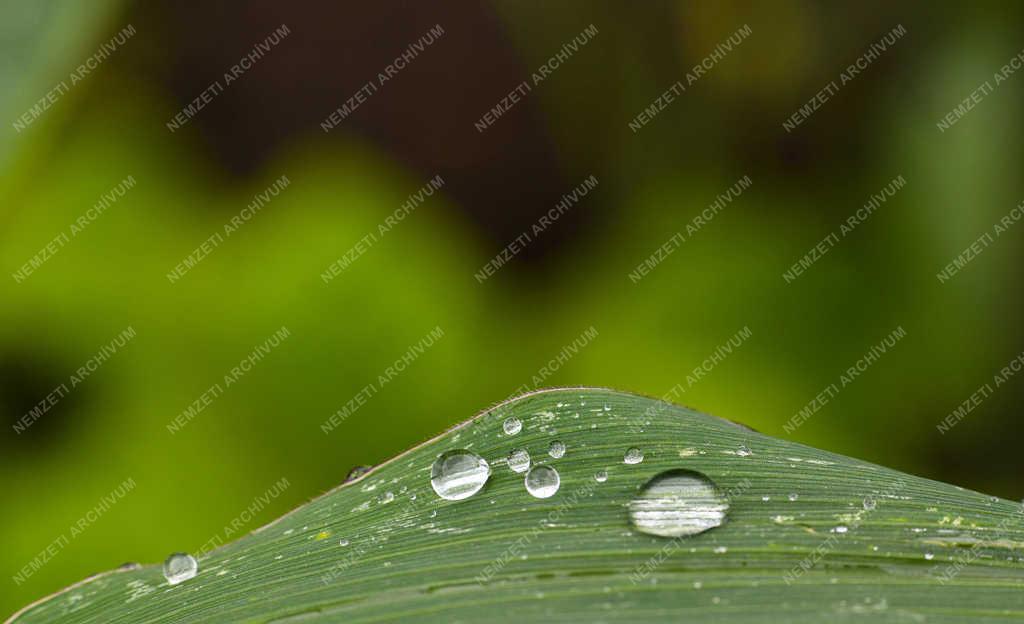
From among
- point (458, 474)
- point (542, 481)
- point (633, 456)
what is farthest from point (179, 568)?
point (633, 456)

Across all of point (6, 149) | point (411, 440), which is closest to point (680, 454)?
point (411, 440)

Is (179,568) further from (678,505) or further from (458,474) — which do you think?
(678,505)

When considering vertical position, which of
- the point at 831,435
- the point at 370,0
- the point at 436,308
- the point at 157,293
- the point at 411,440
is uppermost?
the point at 370,0

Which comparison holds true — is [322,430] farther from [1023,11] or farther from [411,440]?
[1023,11]

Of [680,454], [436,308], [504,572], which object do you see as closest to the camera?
[504,572]

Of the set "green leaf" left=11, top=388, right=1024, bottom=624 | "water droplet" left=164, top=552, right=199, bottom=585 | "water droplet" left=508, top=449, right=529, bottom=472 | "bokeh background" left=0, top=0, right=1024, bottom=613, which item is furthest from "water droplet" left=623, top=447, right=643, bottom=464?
"bokeh background" left=0, top=0, right=1024, bottom=613

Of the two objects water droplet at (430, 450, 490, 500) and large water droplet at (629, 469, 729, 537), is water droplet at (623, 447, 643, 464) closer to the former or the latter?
large water droplet at (629, 469, 729, 537)

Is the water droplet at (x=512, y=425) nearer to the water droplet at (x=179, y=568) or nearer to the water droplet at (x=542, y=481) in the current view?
the water droplet at (x=542, y=481)
